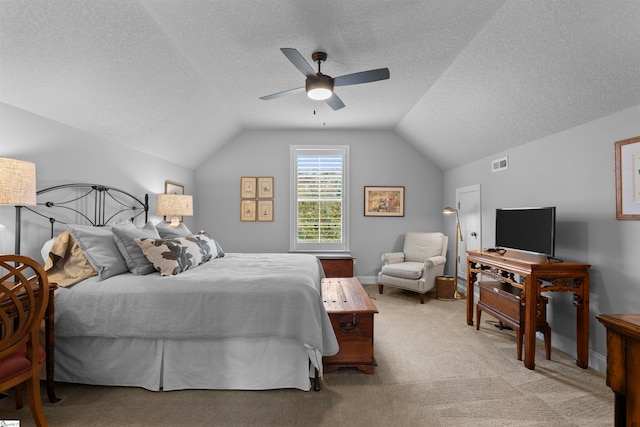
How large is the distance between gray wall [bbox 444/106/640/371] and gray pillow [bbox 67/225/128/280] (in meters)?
3.88

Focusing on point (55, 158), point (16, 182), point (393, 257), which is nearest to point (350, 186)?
point (393, 257)

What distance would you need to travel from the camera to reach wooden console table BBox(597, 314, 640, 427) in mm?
1086

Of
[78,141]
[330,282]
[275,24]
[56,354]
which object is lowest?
[56,354]

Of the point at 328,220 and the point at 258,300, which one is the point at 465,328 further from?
the point at 328,220

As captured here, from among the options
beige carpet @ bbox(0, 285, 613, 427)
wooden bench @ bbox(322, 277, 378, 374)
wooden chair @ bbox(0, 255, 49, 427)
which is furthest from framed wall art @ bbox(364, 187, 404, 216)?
wooden chair @ bbox(0, 255, 49, 427)

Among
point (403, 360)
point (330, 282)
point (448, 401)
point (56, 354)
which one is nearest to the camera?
point (448, 401)

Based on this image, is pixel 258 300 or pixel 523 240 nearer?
pixel 258 300

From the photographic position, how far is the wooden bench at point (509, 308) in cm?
269

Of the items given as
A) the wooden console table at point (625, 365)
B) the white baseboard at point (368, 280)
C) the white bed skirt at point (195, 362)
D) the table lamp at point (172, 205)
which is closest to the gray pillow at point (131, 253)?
the white bed skirt at point (195, 362)

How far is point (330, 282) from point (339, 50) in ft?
7.68

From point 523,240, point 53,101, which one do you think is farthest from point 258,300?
point 523,240

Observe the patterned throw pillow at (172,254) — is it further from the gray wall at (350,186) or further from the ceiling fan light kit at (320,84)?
the gray wall at (350,186)

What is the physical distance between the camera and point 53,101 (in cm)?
256

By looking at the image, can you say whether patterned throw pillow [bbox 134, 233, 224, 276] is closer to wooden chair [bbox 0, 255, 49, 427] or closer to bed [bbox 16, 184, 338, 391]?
bed [bbox 16, 184, 338, 391]
